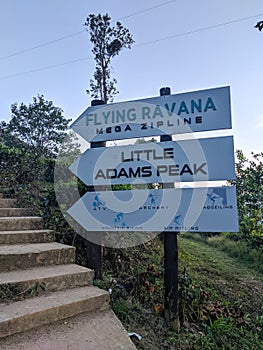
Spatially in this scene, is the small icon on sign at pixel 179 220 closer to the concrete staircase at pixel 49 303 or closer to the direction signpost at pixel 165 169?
the direction signpost at pixel 165 169

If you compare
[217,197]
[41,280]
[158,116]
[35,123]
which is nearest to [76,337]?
[41,280]

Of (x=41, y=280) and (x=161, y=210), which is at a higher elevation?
(x=161, y=210)

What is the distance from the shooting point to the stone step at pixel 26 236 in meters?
2.24

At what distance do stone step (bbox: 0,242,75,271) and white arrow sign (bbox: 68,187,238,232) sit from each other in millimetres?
353

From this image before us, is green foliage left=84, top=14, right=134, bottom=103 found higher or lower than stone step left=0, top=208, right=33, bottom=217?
higher

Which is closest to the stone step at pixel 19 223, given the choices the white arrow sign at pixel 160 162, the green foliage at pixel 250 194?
the white arrow sign at pixel 160 162

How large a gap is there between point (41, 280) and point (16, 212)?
4.50 ft

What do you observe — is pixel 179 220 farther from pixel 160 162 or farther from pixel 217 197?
pixel 160 162

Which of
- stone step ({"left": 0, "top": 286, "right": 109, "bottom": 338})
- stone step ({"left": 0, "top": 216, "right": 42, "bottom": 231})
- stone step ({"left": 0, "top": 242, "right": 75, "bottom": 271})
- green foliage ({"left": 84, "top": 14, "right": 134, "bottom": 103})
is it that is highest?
green foliage ({"left": 84, "top": 14, "right": 134, "bottom": 103})

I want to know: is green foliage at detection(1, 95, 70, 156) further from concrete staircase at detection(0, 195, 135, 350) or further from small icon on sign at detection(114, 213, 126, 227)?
concrete staircase at detection(0, 195, 135, 350)

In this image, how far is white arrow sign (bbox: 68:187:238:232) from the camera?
2.03 metres

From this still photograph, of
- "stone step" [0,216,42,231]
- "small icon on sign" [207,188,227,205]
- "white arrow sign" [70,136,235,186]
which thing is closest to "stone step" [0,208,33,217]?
"stone step" [0,216,42,231]

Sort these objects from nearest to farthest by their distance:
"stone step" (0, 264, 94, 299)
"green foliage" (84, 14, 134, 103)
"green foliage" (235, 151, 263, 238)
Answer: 1. "stone step" (0, 264, 94, 299)
2. "green foliage" (235, 151, 263, 238)
3. "green foliage" (84, 14, 134, 103)

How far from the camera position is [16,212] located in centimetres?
288
